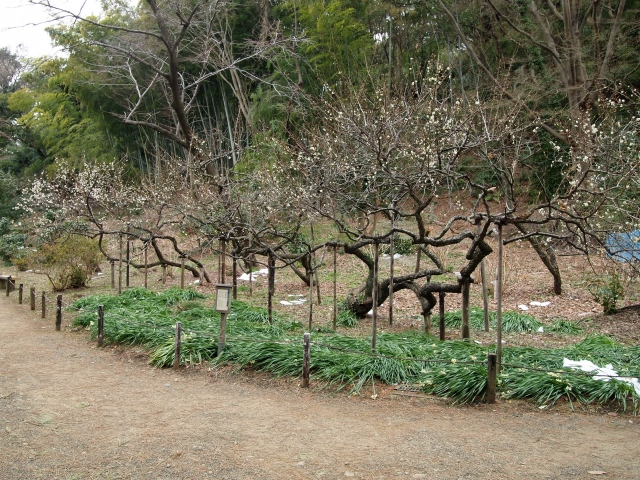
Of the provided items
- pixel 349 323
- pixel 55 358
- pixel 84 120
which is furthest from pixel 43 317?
pixel 84 120

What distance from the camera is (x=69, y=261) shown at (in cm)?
1289

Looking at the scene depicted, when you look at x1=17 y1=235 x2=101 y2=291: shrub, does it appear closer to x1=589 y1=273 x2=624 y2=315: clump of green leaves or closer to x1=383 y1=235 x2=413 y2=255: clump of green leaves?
x1=383 y1=235 x2=413 y2=255: clump of green leaves

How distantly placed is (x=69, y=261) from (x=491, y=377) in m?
10.5

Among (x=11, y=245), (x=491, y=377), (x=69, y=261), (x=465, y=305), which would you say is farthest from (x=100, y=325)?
(x=11, y=245)

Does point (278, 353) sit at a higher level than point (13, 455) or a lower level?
higher

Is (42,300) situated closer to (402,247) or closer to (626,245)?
(402,247)

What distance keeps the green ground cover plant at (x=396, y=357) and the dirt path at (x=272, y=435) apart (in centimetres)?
24

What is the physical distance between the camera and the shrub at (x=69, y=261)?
12906 millimetres

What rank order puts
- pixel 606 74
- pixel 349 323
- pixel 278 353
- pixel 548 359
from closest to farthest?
pixel 548 359
pixel 278 353
pixel 349 323
pixel 606 74

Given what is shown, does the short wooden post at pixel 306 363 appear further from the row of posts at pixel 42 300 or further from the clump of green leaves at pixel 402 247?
the clump of green leaves at pixel 402 247

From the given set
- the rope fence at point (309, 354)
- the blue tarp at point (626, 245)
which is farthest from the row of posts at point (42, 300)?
the blue tarp at point (626, 245)

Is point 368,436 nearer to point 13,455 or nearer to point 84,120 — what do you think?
point 13,455

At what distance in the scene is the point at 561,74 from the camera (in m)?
14.7

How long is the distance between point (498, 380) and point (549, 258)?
18.1 ft
